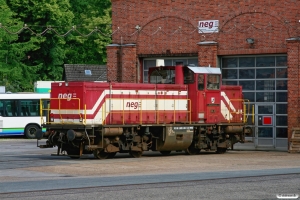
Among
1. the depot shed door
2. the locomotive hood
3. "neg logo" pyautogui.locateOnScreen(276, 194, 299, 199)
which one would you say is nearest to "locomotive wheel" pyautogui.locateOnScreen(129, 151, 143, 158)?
the locomotive hood

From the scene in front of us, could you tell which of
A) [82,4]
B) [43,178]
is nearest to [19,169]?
[43,178]

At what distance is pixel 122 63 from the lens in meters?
40.6

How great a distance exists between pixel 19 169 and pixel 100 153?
221 inches

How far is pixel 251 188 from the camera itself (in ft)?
59.2

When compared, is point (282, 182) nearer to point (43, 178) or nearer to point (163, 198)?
point (163, 198)

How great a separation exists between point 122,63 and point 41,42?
117 feet

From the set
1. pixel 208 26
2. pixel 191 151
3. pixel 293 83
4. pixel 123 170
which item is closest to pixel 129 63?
pixel 208 26

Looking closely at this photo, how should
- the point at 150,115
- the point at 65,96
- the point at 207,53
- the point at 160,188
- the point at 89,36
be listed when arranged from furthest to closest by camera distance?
the point at 89,36 → the point at 207,53 → the point at 150,115 → the point at 65,96 → the point at 160,188

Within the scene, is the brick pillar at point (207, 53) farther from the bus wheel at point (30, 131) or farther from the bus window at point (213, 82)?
the bus wheel at point (30, 131)

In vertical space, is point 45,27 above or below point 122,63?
above

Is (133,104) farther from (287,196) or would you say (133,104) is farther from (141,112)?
(287,196)

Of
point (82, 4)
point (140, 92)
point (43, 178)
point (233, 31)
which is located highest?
point (82, 4)

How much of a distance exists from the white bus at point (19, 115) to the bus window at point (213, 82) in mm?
21844

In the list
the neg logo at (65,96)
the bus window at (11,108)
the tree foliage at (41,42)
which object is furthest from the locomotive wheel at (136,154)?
the tree foliage at (41,42)
